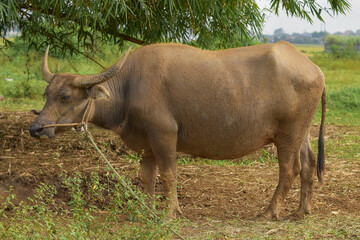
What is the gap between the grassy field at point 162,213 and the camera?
3.63 metres

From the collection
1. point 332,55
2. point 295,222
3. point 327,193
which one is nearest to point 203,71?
point 295,222

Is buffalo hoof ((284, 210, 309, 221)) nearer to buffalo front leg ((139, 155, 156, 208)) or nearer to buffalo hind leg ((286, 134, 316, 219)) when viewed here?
buffalo hind leg ((286, 134, 316, 219))

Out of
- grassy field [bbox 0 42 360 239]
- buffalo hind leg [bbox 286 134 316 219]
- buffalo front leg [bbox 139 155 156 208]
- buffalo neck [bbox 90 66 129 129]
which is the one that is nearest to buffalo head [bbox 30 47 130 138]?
buffalo neck [bbox 90 66 129 129]

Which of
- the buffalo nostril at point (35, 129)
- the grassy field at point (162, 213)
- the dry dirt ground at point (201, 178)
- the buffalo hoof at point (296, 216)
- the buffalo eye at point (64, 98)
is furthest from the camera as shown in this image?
the dry dirt ground at point (201, 178)

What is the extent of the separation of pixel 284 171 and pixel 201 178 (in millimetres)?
1537

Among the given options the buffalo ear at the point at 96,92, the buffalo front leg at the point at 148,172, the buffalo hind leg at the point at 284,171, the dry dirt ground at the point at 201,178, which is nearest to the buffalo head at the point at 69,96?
the buffalo ear at the point at 96,92

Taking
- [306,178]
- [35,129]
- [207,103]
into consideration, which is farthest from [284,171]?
[35,129]

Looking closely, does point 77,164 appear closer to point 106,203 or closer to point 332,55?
point 106,203

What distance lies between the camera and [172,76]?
178 inches

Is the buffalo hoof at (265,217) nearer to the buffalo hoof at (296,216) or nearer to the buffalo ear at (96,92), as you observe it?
the buffalo hoof at (296,216)

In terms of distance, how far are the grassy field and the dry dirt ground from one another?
8 centimetres

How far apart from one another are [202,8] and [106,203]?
2.36 metres

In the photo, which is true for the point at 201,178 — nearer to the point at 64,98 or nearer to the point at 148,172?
the point at 148,172

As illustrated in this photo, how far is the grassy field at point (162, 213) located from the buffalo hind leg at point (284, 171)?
13cm
